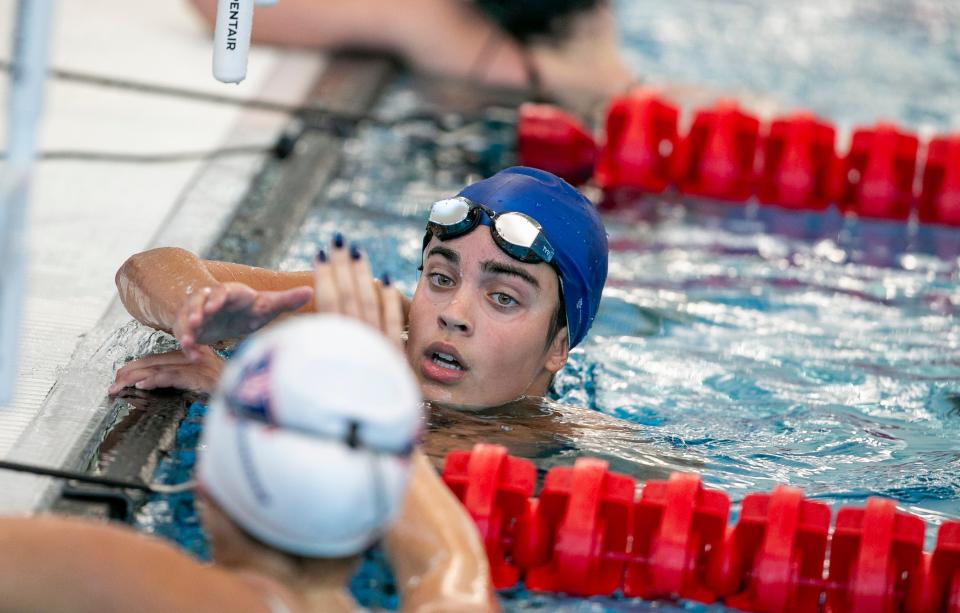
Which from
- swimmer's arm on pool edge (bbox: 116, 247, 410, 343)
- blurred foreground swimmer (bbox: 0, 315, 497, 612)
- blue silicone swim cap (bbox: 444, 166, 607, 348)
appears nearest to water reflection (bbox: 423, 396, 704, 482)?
blue silicone swim cap (bbox: 444, 166, 607, 348)

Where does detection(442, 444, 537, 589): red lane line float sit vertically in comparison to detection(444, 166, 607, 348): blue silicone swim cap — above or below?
below

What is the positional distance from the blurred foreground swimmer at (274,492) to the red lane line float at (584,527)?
949 millimetres

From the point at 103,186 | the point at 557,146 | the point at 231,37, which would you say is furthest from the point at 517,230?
the point at 557,146

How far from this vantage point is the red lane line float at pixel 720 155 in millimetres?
5527

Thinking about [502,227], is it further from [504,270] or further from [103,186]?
[103,186]

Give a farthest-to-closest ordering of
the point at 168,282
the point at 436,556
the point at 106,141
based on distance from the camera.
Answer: the point at 106,141
the point at 168,282
the point at 436,556

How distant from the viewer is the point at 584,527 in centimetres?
272

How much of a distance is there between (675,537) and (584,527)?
0.58 feet

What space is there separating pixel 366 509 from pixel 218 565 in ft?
0.86

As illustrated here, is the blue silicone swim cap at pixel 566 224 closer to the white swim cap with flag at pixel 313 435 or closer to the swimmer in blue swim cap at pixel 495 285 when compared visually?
the swimmer in blue swim cap at pixel 495 285

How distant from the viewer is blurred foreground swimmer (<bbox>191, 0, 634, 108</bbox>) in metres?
6.55

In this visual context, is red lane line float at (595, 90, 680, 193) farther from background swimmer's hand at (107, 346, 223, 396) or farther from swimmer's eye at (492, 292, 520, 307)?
background swimmer's hand at (107, 346, 223, 396)

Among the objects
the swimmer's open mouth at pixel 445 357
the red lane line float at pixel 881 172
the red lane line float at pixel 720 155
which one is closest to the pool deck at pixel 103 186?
the swimmer's open mouth at pixel 445 357

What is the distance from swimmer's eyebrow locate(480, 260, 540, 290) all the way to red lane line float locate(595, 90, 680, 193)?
2.38 meters
